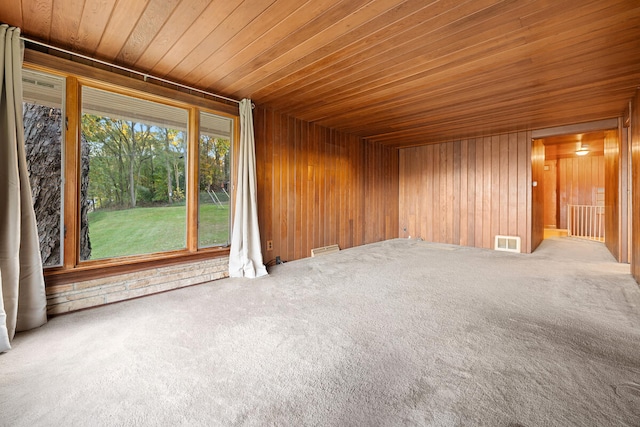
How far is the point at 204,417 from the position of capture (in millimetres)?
1158

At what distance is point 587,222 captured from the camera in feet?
22.6

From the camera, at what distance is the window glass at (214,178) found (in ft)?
10.5

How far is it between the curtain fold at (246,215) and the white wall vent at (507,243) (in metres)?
4.36

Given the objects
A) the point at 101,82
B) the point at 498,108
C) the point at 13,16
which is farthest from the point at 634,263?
the point at 13,16

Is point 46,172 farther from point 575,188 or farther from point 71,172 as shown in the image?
point 575,188

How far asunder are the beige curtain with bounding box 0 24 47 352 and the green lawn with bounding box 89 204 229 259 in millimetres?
514

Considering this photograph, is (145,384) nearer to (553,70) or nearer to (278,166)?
(278,166)

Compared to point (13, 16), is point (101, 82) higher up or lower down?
lower down

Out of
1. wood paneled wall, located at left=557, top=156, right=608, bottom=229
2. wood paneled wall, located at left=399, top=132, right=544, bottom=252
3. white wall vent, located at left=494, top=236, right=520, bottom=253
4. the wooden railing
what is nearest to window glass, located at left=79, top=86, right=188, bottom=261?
wood paneled wall, located at left=399, top=132, right=544, bottom=252

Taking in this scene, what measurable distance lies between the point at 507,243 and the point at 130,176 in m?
5.84

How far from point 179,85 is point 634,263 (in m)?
5.52

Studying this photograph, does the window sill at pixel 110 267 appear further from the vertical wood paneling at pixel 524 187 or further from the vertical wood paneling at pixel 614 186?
the vertical wood paneling at pixel 614 186

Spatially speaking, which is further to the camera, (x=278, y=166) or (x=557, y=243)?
(x=557, y=243)

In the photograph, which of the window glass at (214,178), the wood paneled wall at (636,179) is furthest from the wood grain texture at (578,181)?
the window glass at (214,178)
